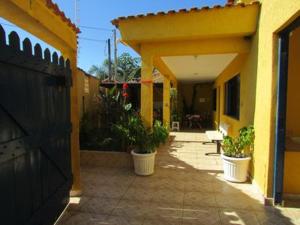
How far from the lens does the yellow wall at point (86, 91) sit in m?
7.57

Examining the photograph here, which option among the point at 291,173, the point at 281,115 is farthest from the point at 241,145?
the point at 281,115

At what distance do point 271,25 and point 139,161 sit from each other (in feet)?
11.8

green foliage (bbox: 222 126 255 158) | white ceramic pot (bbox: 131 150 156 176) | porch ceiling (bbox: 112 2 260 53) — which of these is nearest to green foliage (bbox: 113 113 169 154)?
white ceramic pot (bbox: 131 150 156 176)

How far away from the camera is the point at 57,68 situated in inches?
120

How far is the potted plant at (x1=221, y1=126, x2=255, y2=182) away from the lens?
15.0ft

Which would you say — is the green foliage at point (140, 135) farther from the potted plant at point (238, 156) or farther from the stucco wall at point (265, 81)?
the stucco wall at point (265, 81)

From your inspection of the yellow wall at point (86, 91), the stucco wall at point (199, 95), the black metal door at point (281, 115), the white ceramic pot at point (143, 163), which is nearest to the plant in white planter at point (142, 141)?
the white ceramic pot at point (143, 163)

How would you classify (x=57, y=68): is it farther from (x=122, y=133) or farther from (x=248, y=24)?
(x=248, y=24)

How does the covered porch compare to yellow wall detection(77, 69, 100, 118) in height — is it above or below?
above

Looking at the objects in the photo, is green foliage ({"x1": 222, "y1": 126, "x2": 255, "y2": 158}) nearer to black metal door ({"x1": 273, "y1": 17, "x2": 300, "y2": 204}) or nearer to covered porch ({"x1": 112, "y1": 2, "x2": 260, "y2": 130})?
black metal door ({"x1": 273, "y1": 17, "x2": 300, "y2": 204})

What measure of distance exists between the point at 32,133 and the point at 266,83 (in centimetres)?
361

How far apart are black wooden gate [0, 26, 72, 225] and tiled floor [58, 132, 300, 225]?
66 cm

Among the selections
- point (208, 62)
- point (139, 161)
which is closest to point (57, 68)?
point (139, 161)

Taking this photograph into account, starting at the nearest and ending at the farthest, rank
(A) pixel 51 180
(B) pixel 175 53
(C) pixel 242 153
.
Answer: (A) pixel 51 180 → (C) pixel 242 153 → (B) pixel 175 53
